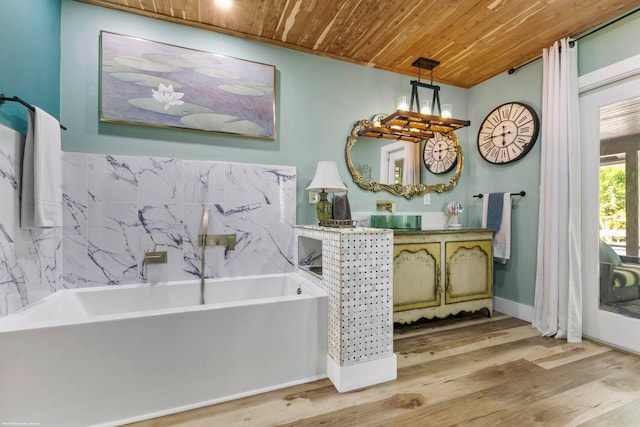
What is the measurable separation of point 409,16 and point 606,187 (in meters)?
1.96

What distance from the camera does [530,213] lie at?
265cm

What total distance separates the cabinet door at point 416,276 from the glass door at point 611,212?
1141 millimetres

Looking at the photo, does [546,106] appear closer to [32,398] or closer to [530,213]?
[530,213]

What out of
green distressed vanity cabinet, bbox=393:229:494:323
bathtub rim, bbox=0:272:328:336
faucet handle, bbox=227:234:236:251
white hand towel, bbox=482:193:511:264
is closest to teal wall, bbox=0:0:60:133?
Answer: bathtub rim, bbox=0:272:328:336

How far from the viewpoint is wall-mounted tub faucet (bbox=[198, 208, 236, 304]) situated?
2.01 m

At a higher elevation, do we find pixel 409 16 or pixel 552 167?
pixel 409 16

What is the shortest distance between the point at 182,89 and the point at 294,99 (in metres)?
0.89

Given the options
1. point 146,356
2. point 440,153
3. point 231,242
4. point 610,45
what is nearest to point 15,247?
point 146,356

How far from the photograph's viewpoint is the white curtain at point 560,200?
7.32 feet

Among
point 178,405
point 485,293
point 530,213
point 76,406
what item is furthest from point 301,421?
point 530,213

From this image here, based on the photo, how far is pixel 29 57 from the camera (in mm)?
1587

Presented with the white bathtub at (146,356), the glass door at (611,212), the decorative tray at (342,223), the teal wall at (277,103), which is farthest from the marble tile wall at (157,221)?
the glass door at (611,212)

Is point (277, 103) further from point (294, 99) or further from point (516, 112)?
point (516, 112)

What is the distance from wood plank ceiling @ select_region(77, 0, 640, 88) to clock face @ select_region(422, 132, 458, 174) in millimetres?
737
